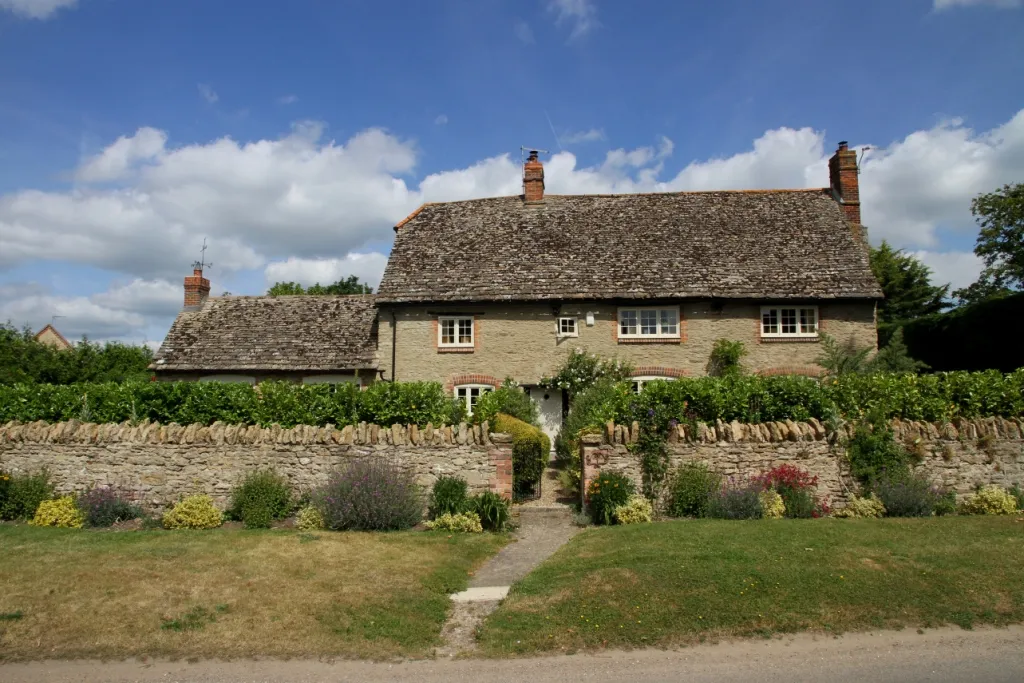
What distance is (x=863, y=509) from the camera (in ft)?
37.7

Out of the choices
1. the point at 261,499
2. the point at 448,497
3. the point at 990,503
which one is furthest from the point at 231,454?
the point at 990,503

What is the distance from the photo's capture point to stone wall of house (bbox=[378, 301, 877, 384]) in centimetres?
2016

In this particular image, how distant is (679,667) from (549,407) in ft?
47.6

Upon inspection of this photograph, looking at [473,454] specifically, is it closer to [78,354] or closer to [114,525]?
[114,525]

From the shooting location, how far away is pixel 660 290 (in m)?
20.2

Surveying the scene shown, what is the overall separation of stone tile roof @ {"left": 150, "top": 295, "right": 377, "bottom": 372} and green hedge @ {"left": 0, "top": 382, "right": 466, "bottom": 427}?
290 inches

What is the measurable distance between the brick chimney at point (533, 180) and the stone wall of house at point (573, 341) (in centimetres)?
600

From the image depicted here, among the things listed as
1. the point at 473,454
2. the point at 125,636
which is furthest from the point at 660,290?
the point at 125,636

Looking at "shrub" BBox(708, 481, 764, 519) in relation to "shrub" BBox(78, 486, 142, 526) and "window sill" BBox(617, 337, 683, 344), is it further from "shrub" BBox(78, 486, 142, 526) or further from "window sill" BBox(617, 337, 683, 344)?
"shrub" BBox(78, 486, 142, 526)

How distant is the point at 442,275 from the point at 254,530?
1190 centimetres

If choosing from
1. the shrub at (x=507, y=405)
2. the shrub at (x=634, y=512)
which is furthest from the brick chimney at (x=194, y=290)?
the shrub at (x=634, y=512)

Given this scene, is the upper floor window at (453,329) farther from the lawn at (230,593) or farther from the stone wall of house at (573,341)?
the lawn at (230,593)

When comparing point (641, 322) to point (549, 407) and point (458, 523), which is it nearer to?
point (549, 407)

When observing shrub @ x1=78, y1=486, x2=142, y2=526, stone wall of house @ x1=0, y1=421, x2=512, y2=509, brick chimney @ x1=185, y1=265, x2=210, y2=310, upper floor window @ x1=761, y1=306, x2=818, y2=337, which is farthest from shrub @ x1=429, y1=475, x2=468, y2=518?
brick chimney @ x1=185, y1=265, x2=210, y2=310
